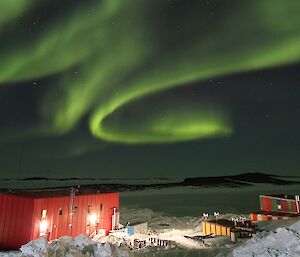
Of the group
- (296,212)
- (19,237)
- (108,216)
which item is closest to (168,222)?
(108,216)

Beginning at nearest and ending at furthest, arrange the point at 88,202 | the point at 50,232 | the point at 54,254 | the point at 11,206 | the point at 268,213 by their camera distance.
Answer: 1. the point at 54,254
2. the point at 11,206
3. the point at 50,232
4. the point at 88,202
5. the point at 268,213

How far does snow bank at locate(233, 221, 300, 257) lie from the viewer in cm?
1595

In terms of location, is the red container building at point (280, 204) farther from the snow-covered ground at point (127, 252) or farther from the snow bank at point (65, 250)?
the snow bank at point (65, 250)

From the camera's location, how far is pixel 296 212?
119 feet

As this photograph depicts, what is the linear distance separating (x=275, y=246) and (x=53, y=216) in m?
16.6

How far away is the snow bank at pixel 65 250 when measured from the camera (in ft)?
57.5

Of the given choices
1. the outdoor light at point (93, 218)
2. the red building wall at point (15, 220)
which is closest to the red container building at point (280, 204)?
the outdoor light at point (93, 218)

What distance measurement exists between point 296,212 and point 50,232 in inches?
1040

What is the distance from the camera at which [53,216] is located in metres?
25.5

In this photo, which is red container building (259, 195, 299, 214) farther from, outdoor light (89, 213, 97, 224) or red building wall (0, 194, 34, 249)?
red building wall (0, 194, 34, 249)

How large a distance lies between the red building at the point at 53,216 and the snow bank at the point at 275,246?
47.3ft

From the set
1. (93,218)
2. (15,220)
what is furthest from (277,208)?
(15,220)

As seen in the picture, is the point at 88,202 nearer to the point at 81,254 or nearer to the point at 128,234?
the point at 128,234

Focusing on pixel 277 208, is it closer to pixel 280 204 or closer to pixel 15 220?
pixel 280 204
